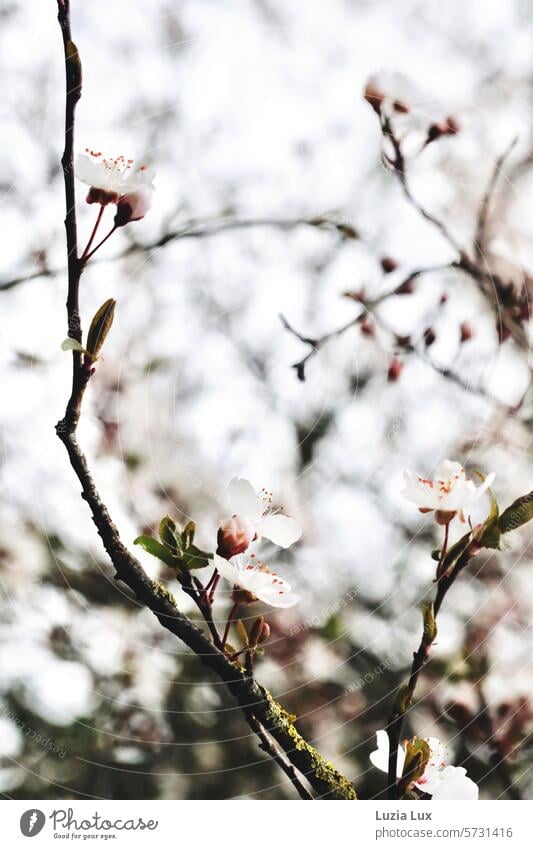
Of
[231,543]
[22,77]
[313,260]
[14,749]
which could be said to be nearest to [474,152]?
[313,260]

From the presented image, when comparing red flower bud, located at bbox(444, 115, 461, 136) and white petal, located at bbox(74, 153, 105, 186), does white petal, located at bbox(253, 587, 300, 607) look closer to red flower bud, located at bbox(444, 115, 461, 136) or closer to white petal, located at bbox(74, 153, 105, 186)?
white petal, located at bbox(74, 153, 105, 186)

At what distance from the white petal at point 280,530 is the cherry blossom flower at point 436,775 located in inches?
4.8

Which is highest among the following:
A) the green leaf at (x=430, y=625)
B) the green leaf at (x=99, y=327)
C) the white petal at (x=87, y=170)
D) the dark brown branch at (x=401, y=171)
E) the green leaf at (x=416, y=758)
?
the dark brown branch at (x=401, y=171)

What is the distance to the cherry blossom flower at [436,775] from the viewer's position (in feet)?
1.38

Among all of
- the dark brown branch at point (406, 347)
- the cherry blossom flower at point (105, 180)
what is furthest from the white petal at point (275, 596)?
the dark brown branch at point (406, 347)

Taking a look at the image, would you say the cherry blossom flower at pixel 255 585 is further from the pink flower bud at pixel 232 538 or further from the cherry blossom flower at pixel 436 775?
the cherry blossom flower at pixel 436 775

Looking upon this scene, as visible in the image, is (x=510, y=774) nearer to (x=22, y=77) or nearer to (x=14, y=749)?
(x=14, y=749)

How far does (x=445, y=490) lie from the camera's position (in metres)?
0.41

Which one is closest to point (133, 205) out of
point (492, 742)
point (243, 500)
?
point (243, 500)

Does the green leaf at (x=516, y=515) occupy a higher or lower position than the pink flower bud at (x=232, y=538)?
lower

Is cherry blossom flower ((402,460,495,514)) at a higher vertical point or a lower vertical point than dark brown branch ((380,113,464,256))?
lower

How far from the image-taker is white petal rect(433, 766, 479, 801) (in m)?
0.44

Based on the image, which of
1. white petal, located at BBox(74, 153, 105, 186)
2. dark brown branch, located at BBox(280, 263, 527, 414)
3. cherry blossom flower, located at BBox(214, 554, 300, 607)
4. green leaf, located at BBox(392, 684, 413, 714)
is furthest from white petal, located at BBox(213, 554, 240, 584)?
dark brown branch, located at BBox(280, 263, 527, 414)

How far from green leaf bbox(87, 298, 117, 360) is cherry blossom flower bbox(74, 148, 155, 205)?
7 centimetres
